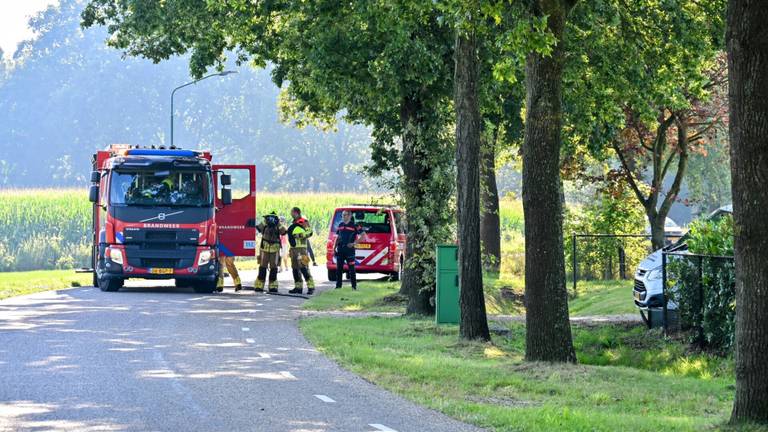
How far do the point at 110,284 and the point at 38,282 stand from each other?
5066 mm

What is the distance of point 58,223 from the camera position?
57.5 m

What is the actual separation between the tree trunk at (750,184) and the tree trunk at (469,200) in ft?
26.9

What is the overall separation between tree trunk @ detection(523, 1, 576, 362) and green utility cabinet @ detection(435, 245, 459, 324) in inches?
205

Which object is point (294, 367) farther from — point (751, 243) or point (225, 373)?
point (751, 243)

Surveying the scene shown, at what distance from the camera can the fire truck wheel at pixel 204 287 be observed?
31000 millimetres

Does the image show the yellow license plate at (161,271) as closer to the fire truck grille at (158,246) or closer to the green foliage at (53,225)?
the fire truck grille at (158,246)

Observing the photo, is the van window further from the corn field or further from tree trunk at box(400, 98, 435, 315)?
tree trunk at box(400, 98, 435, 315)

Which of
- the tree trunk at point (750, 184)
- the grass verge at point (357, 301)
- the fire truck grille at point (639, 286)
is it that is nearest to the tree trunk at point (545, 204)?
the tree trunk at point (750, 184)

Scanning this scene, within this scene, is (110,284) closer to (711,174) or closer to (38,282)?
(38,282)

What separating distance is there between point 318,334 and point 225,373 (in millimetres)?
5167

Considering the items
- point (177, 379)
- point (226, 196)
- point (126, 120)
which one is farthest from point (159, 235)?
point (126, 120)

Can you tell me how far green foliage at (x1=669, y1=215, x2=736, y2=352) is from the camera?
56.1ft

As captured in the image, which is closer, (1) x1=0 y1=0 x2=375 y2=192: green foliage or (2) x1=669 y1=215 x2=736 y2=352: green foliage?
(2) x1=669 y1=215 x2=736 y2=352: green foliage

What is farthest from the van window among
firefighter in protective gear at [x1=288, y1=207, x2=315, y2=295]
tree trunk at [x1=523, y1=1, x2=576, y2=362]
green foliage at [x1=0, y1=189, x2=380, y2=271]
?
tree trunk at [x1=523, y1=1, x2=576, y2=362]
